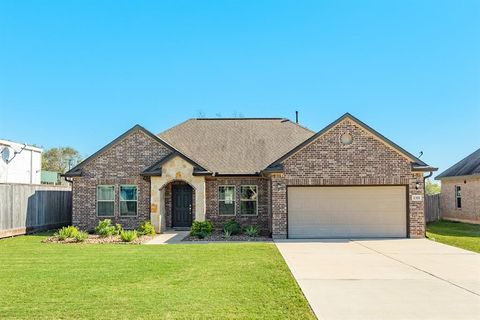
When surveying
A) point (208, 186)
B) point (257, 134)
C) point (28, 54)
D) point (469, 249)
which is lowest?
point (469, 249)

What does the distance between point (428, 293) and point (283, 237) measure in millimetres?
8811

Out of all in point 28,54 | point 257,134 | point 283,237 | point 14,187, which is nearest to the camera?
point 283,237

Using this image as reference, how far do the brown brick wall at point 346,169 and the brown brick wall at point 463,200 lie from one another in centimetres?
872

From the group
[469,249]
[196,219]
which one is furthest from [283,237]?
[469,249]

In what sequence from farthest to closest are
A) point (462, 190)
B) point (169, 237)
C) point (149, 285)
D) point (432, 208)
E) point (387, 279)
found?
1. point (432, 208)
2. point (462, 190)
3. point (169, 237)
4. point (387, 279)
5. point (149, 285)

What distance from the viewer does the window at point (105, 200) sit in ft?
62.2

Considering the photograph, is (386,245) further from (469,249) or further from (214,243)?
(214,243)

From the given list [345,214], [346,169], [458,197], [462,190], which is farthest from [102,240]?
[458,197]

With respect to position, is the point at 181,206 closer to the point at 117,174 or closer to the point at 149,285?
the point at 117,174

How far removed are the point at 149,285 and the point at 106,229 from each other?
9.52 meters

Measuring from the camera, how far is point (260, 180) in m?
19.3

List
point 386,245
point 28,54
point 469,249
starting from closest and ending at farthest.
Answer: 1. point 469,249
2. point 386,245
3. point 28,54

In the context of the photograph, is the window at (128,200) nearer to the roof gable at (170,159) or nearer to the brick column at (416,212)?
A: the roof gable at (170,159)

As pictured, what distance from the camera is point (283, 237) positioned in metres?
16.2
